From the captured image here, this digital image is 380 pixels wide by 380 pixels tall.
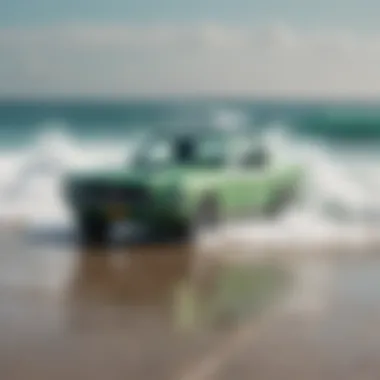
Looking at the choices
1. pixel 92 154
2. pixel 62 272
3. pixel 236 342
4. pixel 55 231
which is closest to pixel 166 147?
pixel 92 154

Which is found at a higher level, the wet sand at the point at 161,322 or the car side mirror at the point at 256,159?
the car side mirror at the point at 256,159

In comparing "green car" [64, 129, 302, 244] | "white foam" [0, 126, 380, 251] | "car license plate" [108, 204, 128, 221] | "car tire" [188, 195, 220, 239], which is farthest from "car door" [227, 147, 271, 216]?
"car license plate" [108, 204, 128, 221]

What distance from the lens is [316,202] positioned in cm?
994

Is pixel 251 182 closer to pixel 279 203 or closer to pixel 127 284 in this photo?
pixel 279 203

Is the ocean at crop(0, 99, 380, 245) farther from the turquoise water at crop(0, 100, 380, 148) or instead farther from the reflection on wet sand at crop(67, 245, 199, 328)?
the reflection on wet sand at crop(67, 245, 199, 328)

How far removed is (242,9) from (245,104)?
91 centimetres

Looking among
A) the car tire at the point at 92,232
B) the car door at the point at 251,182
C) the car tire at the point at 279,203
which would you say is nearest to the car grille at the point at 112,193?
the car tire at the point at 92,232

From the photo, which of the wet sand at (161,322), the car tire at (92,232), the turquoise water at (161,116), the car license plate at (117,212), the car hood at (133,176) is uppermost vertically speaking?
the turquoise water at (161,116)

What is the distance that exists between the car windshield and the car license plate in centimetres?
57

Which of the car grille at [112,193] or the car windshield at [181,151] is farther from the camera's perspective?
the car windshield at [181,151]

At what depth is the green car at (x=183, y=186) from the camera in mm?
9141

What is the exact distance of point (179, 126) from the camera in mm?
9812

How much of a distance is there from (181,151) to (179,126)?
27 cm

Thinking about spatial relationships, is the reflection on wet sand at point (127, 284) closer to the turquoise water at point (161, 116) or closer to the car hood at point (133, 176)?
the car hood at point (133, 176)
